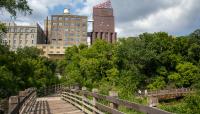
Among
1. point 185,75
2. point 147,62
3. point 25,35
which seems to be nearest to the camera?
point 185,75

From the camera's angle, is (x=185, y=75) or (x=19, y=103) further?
(x=185, y=75)

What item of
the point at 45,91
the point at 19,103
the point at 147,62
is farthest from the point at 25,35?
the point at 19,103

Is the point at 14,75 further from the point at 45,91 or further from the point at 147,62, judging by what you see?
the point at 147,62

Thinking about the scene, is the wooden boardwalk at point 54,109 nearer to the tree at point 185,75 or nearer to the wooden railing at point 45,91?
the wooden railing at point 45,91

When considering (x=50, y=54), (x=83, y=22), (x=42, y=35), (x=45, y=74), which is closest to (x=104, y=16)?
(x=83, y=22)

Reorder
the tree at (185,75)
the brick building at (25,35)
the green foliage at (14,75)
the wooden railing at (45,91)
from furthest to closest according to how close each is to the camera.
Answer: the brick building at (25,35) → the tree at (185,75) → the wooden railing at (45,91) → the green foliage at (14,75)

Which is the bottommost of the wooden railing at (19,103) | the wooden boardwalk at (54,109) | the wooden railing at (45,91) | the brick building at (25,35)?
the wooden railing at (45,91)

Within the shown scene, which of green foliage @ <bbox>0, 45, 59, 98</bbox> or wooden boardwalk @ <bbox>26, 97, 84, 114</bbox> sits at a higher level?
green foliage @ <bbox>0, 45, 59, 98</bbox>

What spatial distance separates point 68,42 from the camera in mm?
173125

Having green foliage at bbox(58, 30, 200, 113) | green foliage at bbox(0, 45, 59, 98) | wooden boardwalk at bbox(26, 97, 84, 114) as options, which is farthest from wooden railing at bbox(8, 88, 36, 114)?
green foliage at bbox(58, 30, 200, 113)

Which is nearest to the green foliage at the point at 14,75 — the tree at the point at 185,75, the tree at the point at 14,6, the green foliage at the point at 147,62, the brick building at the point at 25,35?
the green foliage at the point at 147,62

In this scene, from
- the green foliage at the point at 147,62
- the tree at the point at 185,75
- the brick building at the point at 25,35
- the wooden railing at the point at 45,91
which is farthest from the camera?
the brick building at the point at 25,35

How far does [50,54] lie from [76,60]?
8959 cm

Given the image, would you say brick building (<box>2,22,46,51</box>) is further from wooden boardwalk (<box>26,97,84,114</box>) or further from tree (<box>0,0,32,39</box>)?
tree (<box>0,0,32,39</box>)
